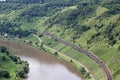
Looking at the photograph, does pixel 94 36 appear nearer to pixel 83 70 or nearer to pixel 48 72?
pixel 83 70

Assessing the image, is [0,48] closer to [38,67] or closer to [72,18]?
[38,67]

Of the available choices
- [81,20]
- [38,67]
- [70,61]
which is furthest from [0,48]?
[81,20]

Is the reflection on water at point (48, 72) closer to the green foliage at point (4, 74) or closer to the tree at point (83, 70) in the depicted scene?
the tree at point (83, 70)

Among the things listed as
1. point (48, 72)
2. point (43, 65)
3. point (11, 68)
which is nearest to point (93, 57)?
point (48, 72)

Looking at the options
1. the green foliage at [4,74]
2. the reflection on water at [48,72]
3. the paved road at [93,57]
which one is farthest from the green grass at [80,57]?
the green foliage at [4,74]

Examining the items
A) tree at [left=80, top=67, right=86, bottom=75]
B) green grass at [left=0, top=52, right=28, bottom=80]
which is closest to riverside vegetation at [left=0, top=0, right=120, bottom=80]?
tree at [left=80, top=67, right=86, bottom=75]

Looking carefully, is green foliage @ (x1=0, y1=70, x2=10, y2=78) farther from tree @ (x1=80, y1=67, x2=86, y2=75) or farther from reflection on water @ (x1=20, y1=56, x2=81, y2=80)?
tree @ (x1=80, y1=67, x2=86, y2=75)
